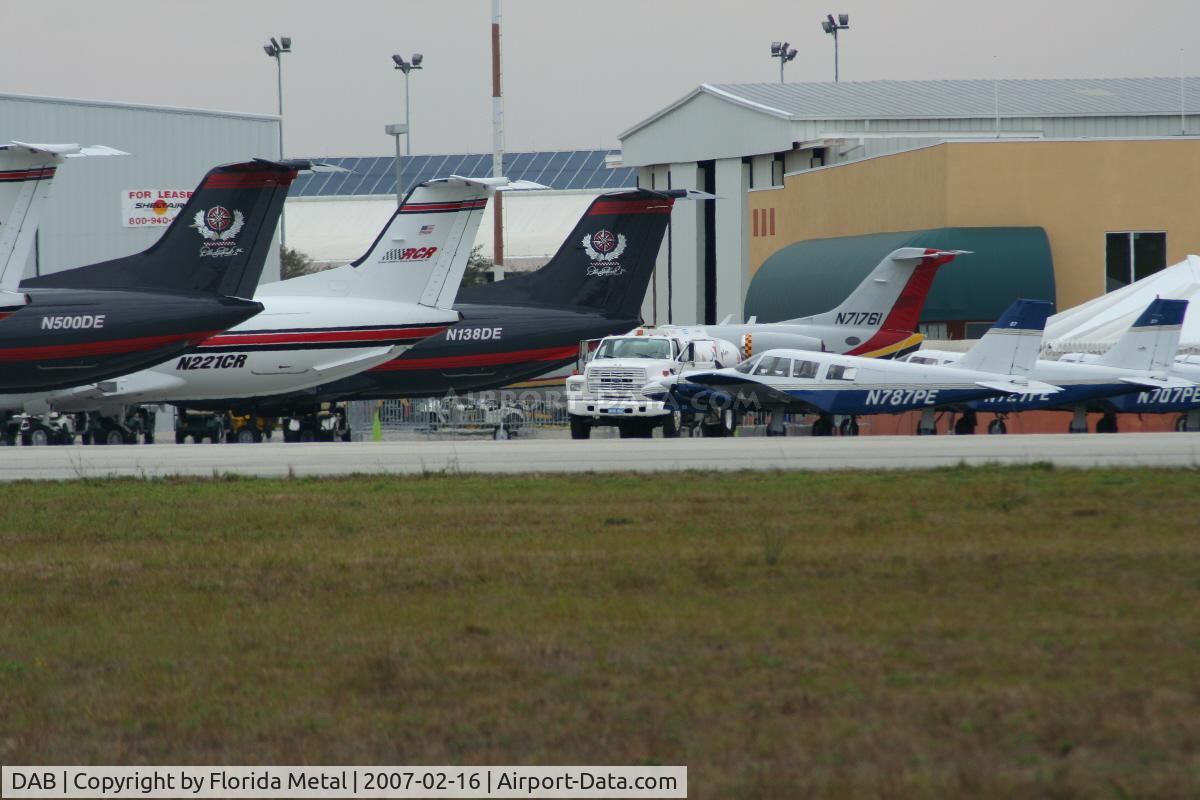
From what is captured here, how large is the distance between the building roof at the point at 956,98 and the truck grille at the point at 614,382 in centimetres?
3566

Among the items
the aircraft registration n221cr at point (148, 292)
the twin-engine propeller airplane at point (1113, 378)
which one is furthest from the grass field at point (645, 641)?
the twin-engine propeller airplane at point (1113, 378)

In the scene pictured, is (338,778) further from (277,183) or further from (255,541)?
(277,183)

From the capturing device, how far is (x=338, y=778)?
23.4 ft

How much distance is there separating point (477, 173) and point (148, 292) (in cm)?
7345

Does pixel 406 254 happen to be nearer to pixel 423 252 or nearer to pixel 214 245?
pixel 423 252

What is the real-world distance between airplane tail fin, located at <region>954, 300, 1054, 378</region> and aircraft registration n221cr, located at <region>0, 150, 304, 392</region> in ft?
49.6

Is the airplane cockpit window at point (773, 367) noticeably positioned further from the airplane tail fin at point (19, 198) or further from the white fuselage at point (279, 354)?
the airplane tail fin at point (19, 198)

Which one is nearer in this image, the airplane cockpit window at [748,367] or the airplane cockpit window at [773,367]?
the airplane cockpit window at [773,367]

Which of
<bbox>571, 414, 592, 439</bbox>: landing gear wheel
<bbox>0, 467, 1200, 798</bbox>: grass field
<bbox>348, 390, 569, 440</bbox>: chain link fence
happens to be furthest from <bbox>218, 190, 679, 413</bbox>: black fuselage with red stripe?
<bbox>0, 467, 1200, 798</bbox>: grass field

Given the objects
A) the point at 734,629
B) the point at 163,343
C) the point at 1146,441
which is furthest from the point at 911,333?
the point at 734,629

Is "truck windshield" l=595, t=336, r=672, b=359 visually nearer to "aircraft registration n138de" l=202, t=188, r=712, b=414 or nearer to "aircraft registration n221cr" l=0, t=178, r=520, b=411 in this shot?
"aircraft registration n138de" l=202, t=188, r=712, b=414

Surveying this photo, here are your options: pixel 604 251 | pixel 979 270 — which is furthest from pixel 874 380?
pixel 979 270

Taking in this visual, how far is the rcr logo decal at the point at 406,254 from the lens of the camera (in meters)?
34.2

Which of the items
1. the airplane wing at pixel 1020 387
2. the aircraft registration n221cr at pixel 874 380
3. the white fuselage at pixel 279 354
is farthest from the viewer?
the white fuselage at pixel 279 354
